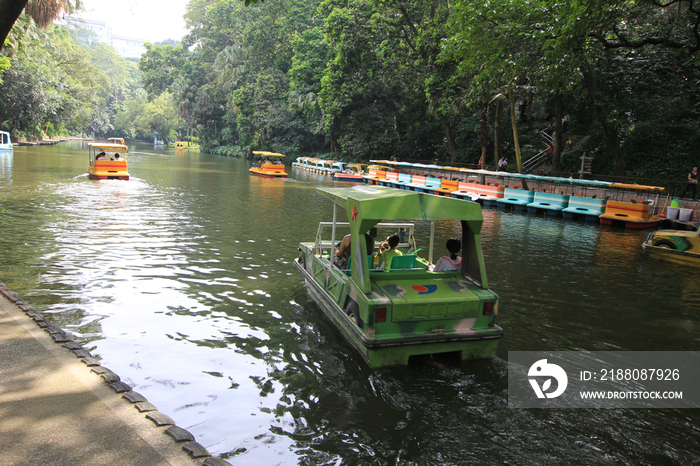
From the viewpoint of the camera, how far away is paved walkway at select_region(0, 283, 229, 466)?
11.8 ft

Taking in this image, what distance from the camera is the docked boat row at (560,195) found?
19844 millimetres

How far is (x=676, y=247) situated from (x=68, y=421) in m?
14.4

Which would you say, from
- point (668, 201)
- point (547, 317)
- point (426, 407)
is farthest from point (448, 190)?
point (426, 407)

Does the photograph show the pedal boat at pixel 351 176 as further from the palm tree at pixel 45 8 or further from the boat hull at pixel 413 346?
the boat hull at pixel 413 346

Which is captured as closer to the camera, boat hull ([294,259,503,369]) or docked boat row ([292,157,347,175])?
boat hull ([294,259,503,369])

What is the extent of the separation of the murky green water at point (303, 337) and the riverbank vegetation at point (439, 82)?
8186mm

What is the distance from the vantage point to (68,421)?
13.1 ft


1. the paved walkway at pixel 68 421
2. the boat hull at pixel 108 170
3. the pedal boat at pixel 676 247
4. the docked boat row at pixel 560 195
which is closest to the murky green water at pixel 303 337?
the pedal boat at pixel 676 247

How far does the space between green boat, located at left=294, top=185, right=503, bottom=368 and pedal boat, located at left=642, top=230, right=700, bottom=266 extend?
9.24 metres

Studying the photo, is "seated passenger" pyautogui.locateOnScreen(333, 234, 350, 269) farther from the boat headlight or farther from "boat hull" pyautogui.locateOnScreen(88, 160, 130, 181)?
"boat hull" pyautogui.locateOnScreen(88, 160, 130, 181)

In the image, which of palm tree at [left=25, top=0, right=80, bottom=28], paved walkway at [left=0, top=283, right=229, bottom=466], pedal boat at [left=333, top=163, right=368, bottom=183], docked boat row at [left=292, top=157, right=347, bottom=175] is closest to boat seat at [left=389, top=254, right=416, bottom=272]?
paved walkway at [left=0, top=283, right=229, bottom=466]

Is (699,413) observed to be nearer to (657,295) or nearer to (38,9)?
(657,295)

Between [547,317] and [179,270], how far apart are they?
718 centimetres

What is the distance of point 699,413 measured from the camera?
551cm
